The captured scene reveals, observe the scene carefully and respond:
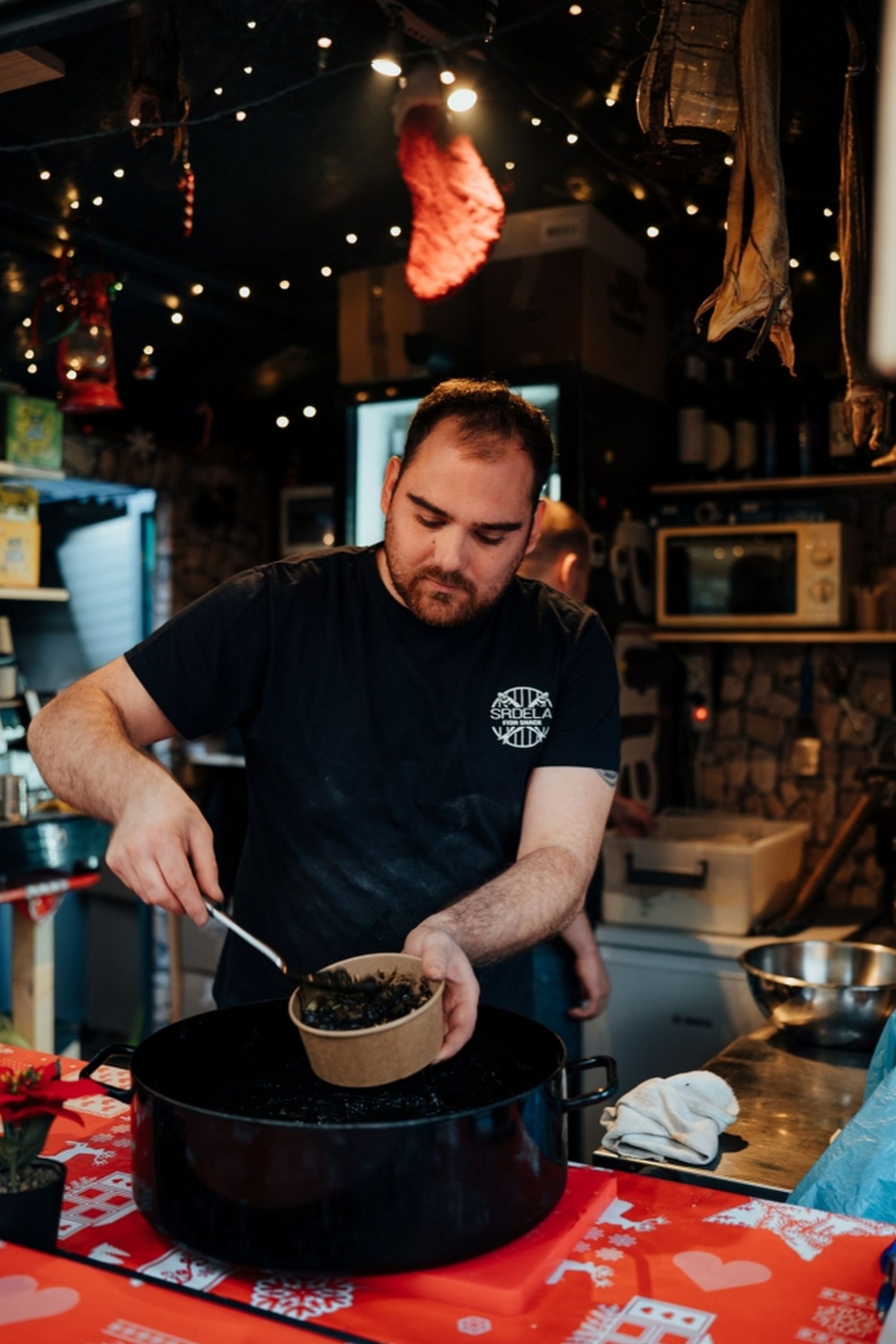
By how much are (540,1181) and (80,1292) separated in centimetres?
41

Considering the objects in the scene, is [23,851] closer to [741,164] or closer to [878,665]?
[878,665]

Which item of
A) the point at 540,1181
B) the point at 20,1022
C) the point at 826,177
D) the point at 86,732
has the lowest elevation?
the point at 20,1022

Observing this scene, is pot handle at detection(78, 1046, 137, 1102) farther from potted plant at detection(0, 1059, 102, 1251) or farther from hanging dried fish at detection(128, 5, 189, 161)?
hanging dried fish at detection(128, 5, 189, 161)

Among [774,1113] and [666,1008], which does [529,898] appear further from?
[666,1008]

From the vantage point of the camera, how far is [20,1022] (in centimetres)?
405

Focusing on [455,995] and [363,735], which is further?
[363,735]

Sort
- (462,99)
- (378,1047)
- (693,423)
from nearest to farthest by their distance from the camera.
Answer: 1. (378,1047)
2. (462,99)
3. (693,423)

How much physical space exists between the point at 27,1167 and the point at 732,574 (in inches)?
127

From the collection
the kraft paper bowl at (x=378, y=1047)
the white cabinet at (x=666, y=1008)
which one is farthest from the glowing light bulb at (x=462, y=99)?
the white cabinet at (x=666, y=1008)

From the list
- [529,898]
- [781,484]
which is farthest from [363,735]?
[781,484]

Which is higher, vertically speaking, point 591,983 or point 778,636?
point 778,636

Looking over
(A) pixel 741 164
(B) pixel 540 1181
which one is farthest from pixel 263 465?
(B) pixel 540 1181

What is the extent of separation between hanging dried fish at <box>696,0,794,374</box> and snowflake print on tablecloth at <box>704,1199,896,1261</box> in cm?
106

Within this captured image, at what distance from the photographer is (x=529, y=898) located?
1640mm
